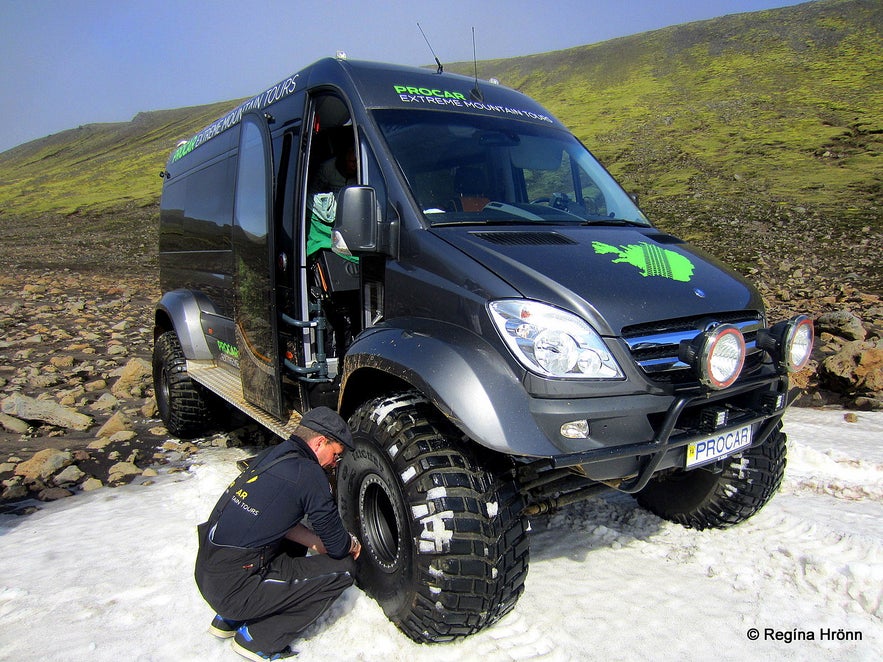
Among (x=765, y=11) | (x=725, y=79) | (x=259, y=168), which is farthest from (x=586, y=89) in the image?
(x=259, y=168)

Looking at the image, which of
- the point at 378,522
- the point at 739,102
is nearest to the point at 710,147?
the point at 739,102

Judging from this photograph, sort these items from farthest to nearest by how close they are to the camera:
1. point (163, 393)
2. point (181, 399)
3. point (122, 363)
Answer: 1. point (122, 363)
2. point (163, 393)
3. point (181, 399)

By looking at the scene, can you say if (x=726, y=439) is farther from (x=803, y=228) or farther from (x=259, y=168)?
(x=803, y=228)

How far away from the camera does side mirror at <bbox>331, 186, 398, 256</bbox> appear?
3229mm

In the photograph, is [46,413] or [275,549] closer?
[275,549]

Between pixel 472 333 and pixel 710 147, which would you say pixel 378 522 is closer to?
pixel 472 333

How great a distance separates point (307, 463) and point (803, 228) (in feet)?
51.9

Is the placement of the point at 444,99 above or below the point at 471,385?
above

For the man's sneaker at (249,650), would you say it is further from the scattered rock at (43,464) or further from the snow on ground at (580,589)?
the scattered rock at (43,464)

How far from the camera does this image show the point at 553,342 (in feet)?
8.75

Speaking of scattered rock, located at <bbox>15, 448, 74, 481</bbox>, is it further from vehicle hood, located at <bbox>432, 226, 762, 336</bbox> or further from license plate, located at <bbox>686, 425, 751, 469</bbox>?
license plate, located at <bbox>686, 425, 751, 469</bbox>

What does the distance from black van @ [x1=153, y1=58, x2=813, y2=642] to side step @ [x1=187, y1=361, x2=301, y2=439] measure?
0.05 m

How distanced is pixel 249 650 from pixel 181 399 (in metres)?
3.26

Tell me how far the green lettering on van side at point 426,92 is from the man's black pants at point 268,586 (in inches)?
96.9
